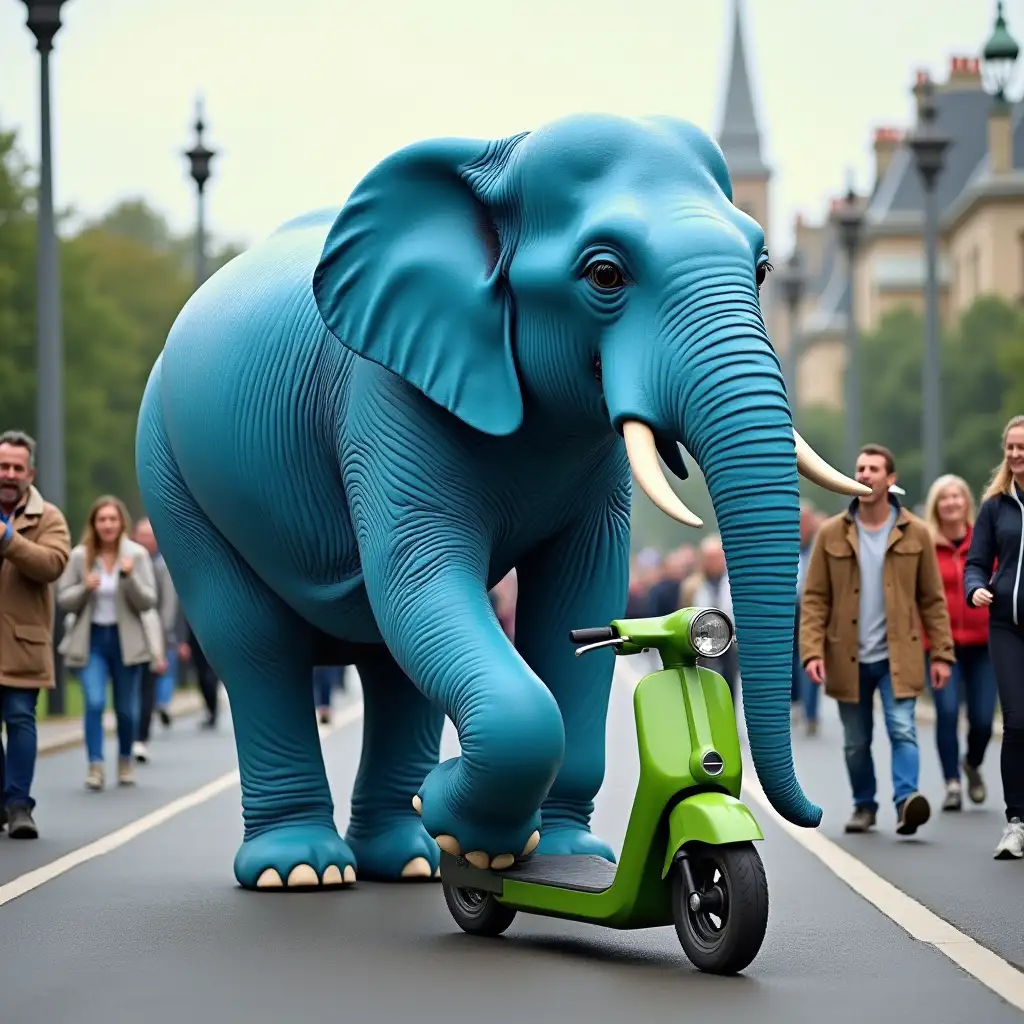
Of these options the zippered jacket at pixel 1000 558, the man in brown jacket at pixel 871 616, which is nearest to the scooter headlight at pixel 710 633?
the zippered jacket at pixel 1000 558

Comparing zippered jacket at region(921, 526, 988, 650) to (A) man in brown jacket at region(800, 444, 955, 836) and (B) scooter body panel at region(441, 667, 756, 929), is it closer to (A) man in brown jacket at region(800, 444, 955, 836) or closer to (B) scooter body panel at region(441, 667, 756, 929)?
(A) man in brown jacket at region(800, 444, 955, 836)

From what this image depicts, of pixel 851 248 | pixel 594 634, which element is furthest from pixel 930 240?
pixel 594 634

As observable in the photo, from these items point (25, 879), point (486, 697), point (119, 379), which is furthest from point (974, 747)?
point (119, 379)

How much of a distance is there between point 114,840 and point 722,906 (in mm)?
5893

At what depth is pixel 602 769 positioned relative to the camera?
32.3ft

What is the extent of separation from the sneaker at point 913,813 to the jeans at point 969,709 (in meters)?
1.71

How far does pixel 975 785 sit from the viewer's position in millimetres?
15227

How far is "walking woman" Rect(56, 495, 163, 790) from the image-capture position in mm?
17172

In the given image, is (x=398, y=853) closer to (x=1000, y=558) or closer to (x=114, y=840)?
(x=114, y=840)

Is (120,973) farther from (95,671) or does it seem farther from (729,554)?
(95,671)

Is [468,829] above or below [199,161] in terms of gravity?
below

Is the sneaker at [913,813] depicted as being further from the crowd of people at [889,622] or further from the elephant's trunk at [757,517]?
the elephant's trunk at [757,517]

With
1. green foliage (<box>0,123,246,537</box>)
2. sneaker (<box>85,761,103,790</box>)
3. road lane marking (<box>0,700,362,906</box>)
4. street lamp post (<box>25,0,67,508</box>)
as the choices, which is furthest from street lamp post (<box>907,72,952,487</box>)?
green foliage (<box>0,123,246,537</box>)

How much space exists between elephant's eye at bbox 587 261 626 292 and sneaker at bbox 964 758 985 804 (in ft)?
25.2
